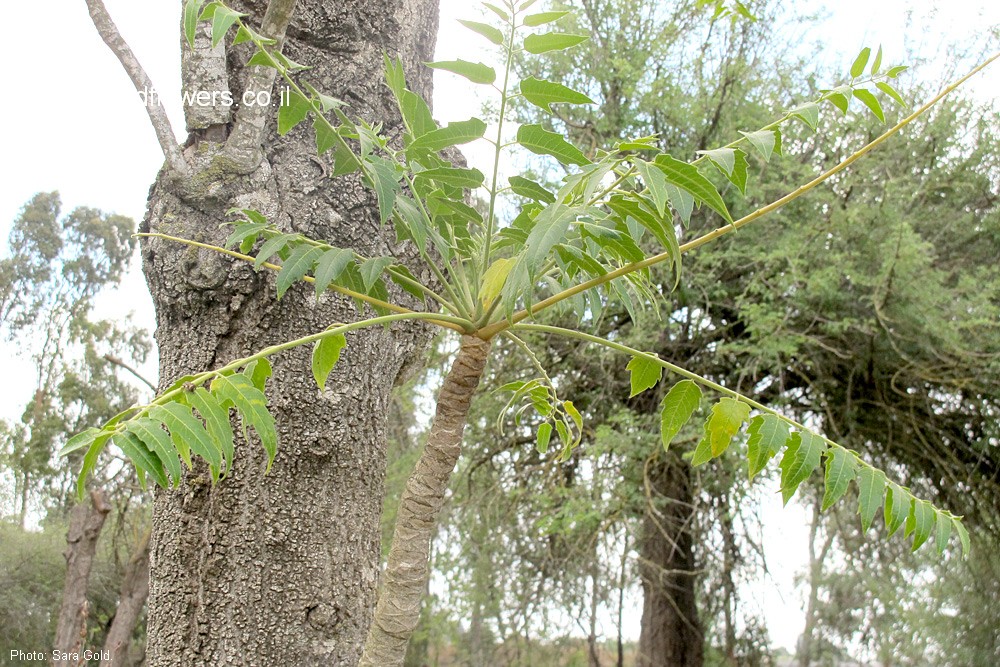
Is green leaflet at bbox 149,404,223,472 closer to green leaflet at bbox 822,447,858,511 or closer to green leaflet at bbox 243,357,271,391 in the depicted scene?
green leaflet at bbox 243,357,271,391

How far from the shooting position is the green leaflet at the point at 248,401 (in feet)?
2.97

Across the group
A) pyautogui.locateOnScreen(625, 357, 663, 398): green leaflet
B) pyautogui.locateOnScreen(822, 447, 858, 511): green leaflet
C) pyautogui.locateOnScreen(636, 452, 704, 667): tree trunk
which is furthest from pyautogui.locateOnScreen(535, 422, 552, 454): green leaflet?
pyautogui.locateOnScreen(636, 452, 704, 667): tree trunk

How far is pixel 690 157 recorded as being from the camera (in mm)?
4660

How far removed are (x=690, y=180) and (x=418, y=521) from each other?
1.66 ft

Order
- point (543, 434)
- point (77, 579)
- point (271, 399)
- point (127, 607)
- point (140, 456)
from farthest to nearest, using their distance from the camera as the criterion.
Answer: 1. point (127, 607)
2. point (77, 579)
3. point (271, 399)
4. point (543, 434)
5. point (140, 456)

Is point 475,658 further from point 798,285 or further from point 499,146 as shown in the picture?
point 499,146

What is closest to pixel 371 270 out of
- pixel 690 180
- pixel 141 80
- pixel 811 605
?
pixel 690 180

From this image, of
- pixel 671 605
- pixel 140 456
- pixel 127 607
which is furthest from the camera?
pixel 671 605

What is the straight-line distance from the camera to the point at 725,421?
107 cm

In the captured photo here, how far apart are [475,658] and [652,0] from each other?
4.36 meters

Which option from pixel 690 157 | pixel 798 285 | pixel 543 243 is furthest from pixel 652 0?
pixel 543 243

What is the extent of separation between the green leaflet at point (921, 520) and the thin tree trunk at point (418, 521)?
1.99ft

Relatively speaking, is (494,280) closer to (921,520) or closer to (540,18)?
(540,18)

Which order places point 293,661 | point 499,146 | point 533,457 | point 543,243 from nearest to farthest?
point 543,243 < point 499,146 < point 293,661 < point 533,457
